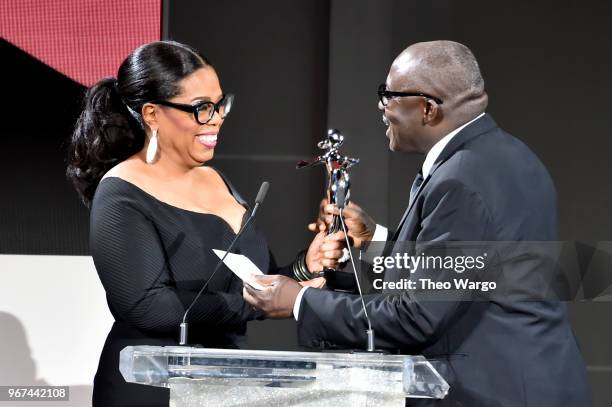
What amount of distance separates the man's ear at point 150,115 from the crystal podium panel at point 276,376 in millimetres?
969

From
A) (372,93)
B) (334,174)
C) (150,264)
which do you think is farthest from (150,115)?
(372,93)

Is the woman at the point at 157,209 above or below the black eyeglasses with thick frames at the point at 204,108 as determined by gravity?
below

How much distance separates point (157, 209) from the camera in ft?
8.25

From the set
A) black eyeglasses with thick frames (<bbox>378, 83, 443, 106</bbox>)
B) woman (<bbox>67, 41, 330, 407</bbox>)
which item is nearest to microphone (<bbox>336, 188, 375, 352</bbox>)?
black eyeglasses with thick frames (<bbox>378, 83, 443, 106</bbox>)

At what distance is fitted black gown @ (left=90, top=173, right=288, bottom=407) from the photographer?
2416 mm

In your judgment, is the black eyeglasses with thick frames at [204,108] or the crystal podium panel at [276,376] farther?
the black eyeglasses with thick frames at [204,108]

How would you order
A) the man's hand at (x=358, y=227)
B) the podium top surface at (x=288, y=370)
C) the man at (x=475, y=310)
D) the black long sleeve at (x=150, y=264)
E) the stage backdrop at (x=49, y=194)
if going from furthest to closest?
the stage backdrop at (x=49, y=194), the man's hand at (x=358, y=227), the black long sleeve at (x=150, y=264), the man at (x=475, y=310), the podium top surface at (x=288, y=370)

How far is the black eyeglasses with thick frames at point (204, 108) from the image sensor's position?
2594 mm

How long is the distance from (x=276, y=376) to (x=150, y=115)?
3.54 feet

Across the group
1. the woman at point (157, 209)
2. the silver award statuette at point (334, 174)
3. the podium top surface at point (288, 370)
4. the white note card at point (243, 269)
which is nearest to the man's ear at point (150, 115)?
the woman at point (157, 209)

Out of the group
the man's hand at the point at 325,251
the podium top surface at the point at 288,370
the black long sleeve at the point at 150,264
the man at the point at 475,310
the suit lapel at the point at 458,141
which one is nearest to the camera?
the podium top surface at the point at 288,370

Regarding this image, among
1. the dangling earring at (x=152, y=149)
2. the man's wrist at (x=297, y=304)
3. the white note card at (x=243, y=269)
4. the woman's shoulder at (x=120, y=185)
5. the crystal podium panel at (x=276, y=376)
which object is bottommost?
the crystal podium panel at (x=276, y=376)

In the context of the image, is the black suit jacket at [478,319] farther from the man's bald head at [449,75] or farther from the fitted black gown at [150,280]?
the fitted black gown at [150,280]

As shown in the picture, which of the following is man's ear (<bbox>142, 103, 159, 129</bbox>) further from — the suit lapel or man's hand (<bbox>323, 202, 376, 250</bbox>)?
the suit lapel
